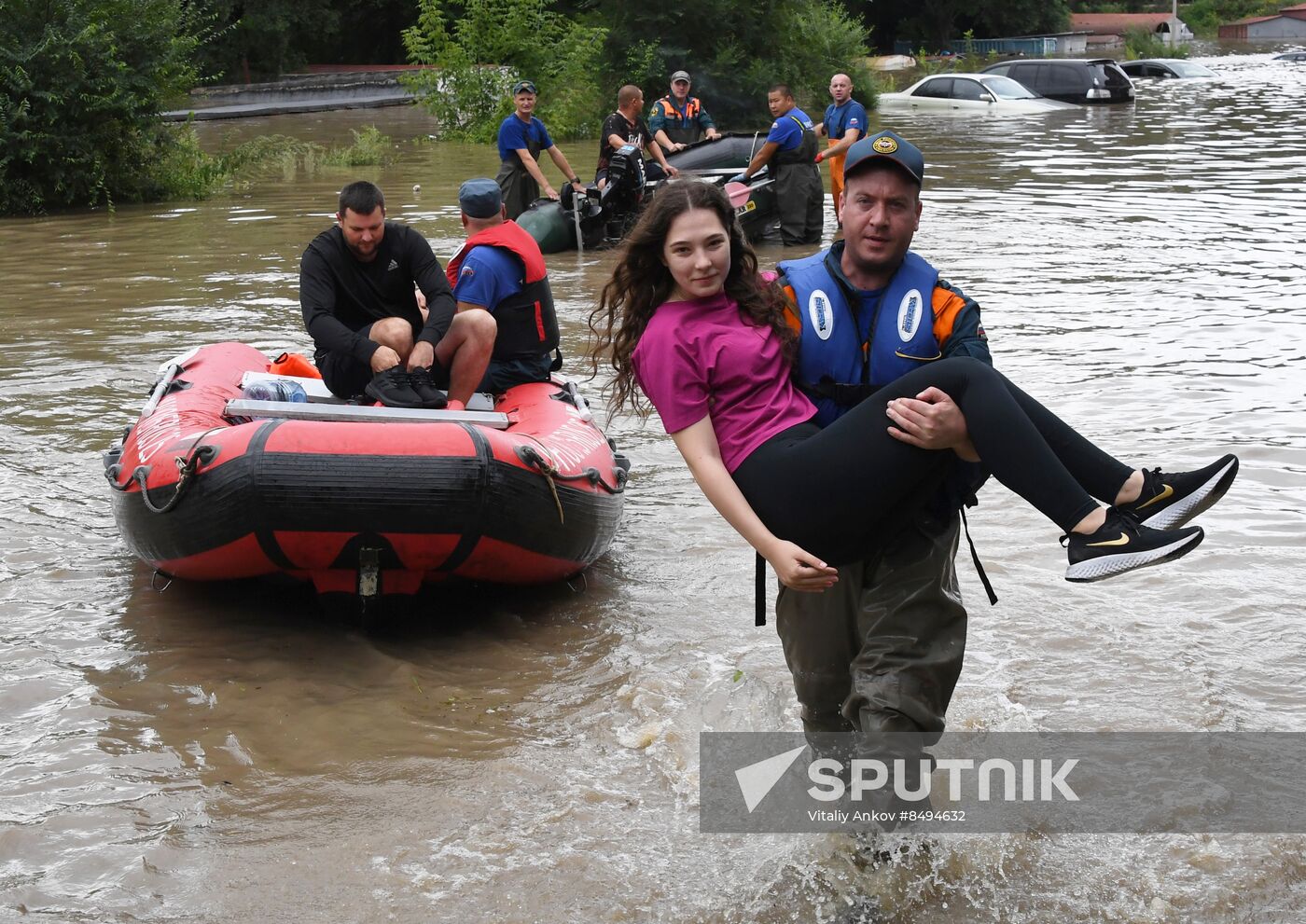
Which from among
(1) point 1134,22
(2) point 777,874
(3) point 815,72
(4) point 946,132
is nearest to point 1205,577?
(2) point 777,874

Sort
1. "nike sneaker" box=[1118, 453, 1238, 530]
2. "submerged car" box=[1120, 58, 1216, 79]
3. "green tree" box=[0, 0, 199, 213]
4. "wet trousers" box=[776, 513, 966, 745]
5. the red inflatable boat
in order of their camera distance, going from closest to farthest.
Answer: "nike sneaker" box=[1118, 453, 1238, 530], "wet trousers" box=[776, 513, 966, 745], the red inflatable boat, "green tree" box=[0, 0, 199, 213], "submerged car" box=[1120, 58, 1216, 79]

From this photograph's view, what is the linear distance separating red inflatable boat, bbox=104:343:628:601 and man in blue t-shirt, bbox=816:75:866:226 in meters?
9.04

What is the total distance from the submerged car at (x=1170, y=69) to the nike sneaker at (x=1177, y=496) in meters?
38.0

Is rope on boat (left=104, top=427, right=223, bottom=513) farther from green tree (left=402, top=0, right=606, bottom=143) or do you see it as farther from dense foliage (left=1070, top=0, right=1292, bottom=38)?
dense foliage (left=1070, top=0, right=1292, bottom=38)

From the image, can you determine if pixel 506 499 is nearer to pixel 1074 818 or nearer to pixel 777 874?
pixel 777 874

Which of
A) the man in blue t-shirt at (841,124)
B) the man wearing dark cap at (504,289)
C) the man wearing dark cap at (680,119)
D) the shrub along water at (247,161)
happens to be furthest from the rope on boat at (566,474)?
the shrub along water at (247,161)

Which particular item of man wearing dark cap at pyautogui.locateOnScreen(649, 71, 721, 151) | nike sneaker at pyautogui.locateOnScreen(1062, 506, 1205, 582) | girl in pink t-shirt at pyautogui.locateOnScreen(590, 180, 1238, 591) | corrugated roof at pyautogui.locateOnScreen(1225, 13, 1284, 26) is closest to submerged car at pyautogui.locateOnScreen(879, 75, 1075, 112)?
man wearing dark cap at pyautogui.locateOnScreen(649, 71, 721, 151)

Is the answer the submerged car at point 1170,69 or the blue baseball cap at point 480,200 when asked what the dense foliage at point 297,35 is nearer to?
the submerged car at point 1170,69

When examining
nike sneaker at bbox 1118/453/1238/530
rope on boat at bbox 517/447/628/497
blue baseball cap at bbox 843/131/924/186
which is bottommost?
rope on boat at bbox 517/447/628/497

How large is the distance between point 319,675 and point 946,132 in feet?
75.6

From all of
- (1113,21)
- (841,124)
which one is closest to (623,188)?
(841,124)

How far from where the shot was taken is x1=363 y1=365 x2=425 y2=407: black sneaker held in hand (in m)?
6.12

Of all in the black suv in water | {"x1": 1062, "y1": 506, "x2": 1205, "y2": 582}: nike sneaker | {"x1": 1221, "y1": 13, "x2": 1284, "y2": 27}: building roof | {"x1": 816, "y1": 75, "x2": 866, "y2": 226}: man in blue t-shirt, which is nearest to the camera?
{"x1": 1062, "y1": 506, "x2": 1205, "y2": 582}: nike sneaker

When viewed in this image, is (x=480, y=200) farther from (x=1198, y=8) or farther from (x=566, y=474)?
(x=1198, y=8)
